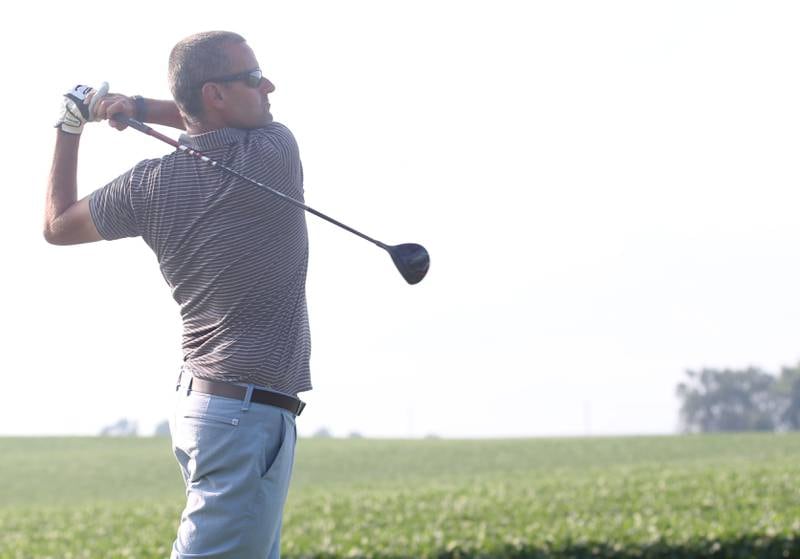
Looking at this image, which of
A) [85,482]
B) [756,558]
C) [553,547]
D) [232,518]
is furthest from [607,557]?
[85,482]

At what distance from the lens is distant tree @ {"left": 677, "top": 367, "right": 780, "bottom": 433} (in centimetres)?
10769

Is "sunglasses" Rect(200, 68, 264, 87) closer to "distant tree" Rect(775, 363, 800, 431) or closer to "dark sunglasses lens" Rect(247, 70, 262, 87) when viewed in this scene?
"dark sunglasses lens" Rect(247, 70, 262, 87)

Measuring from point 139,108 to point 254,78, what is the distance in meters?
0.51

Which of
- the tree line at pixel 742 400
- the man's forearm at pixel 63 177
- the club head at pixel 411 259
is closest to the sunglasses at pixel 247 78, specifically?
the man's forearm at pixel 63 177

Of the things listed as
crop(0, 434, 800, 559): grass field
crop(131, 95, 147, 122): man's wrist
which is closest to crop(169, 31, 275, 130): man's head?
crop(131, 95, 147, 122): man's wrist

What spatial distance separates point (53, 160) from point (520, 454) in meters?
41.0

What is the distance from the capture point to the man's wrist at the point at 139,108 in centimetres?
418

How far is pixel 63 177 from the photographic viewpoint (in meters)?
4.10

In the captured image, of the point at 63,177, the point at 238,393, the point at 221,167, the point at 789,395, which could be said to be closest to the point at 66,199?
the point at 63,177

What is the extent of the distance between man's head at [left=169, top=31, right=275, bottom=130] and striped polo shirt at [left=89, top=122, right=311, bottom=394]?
0.25 ft

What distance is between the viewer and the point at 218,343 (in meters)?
3.93

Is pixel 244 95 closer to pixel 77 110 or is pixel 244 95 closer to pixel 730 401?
pixel 77 110

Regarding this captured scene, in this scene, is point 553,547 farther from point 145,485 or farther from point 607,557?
point 145,485

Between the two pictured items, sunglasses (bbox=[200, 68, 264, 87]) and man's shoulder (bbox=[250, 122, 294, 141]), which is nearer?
sunglasses (bbox=[200, 68, 264, 87])
